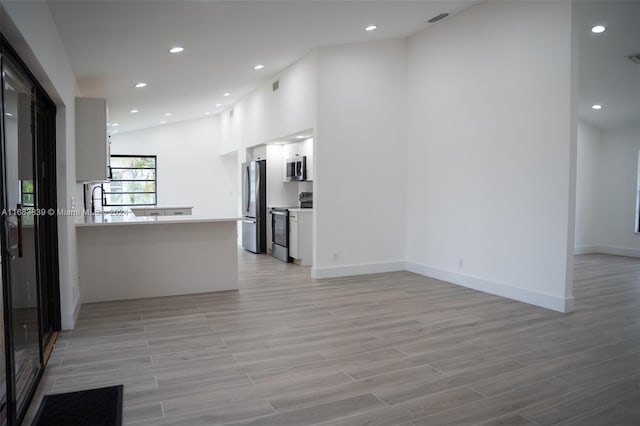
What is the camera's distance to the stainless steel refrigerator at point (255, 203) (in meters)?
8.66

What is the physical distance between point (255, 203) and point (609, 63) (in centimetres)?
617

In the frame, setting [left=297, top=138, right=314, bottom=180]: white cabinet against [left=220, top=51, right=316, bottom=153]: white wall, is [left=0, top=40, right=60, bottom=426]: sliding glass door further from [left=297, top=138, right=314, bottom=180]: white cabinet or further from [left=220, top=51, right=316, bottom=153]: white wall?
[left=297, top=138, right=314, bottom=180]: white cabinet

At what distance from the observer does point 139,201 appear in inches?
476

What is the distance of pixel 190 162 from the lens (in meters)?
12.3

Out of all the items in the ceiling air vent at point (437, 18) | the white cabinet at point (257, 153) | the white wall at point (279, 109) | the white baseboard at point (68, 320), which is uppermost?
the ceiling air vent at point (437, 18)

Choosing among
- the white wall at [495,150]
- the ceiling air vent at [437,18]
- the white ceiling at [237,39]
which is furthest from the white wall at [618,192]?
the ceiling air vent at [437,18]

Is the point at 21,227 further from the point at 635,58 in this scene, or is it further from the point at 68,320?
the point at 635,58

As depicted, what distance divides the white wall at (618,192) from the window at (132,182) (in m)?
10.6

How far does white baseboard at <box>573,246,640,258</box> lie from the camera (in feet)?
27.5

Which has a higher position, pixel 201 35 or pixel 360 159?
pixel 201 35

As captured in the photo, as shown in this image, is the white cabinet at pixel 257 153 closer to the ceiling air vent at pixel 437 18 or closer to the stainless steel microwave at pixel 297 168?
the stainless steel microwave at pixel 297 168

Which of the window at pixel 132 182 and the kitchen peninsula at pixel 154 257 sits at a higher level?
the window at pixel 132 182

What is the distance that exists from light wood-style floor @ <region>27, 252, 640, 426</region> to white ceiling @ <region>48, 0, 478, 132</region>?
8.95 ft

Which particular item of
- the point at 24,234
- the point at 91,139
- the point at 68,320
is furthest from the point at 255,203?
the point at 24,234
